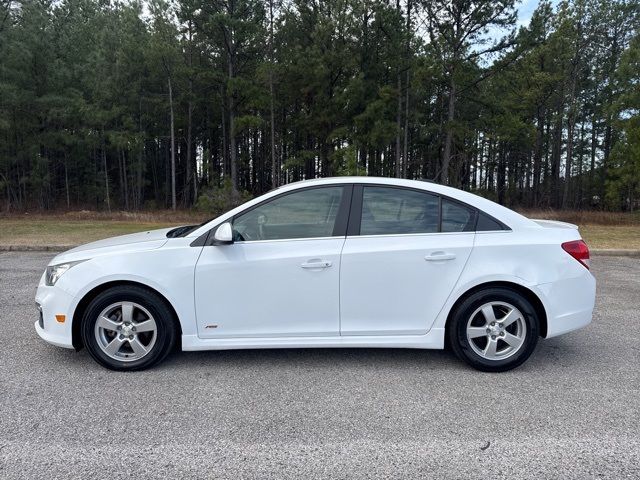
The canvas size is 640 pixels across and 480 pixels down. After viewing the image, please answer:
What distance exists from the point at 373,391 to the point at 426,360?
844 millimetres

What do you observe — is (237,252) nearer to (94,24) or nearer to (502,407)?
(502,407)

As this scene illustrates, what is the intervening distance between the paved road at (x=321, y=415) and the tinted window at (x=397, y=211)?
1.21 m

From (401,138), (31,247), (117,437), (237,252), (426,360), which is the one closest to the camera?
(117,437)

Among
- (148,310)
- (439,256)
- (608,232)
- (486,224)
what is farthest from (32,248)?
(608,232)

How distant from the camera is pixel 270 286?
368 centimetres

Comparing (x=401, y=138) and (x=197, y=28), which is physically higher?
(x=197, y=28)

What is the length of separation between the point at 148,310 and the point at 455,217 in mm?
2723

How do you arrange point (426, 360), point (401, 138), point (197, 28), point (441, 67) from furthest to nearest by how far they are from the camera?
point (401, 138), point (197, 28), point (441, 67), point (426, 360)

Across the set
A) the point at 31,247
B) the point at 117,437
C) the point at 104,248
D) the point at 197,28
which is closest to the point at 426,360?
the point at 117,437

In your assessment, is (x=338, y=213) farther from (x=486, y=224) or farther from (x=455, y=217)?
(x=486, y=224)

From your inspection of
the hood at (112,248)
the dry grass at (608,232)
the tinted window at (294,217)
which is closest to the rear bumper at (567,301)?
the tinted window at (294,217)

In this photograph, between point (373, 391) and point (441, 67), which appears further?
point (441, 67)

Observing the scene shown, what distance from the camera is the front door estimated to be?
3.68 metres

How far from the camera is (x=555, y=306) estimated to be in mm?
3773
